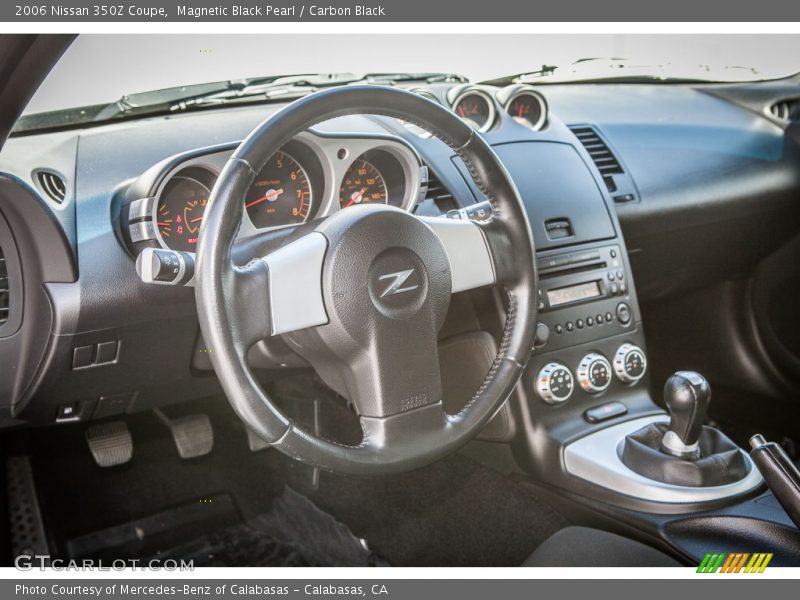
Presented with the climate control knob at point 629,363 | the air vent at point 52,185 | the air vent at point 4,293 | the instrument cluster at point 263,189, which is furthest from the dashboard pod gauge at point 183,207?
the climate control knob at point 629,363

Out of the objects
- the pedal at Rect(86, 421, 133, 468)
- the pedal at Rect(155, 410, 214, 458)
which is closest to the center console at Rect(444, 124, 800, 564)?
the pedal at Rect(155, 410, 214, 458)

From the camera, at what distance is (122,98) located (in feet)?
5.58

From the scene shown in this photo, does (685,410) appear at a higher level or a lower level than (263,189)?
lower

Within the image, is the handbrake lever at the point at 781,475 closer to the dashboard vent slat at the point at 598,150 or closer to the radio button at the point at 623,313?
the radio button at the point at 623,313

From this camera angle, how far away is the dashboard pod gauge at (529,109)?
2102 mm

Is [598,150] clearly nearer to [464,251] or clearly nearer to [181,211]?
[464,251]

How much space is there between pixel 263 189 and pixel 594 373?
85 cm

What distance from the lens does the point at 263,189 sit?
155 cm

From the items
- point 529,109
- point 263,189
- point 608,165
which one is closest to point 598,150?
point 608,165

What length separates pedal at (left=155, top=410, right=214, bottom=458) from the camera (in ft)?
7.55

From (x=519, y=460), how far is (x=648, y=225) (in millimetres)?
782

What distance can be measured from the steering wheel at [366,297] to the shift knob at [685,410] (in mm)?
324

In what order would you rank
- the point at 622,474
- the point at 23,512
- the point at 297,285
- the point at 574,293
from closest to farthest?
the point at 297,285 < the point at 622,474 < the point at 574,293 < the point at 23,512
